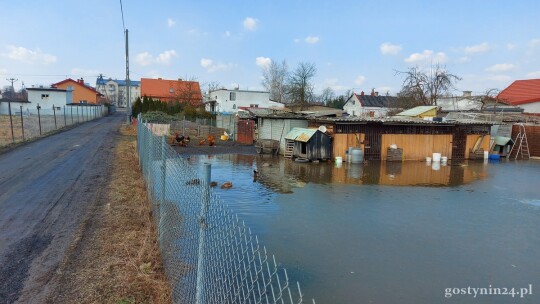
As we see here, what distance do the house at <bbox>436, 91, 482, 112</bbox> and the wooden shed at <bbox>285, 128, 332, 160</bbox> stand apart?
28.3 metres

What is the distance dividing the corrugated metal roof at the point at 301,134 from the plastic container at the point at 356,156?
254 cm

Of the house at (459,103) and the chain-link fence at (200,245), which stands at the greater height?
the house at (459,103)

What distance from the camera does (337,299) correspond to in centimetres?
593

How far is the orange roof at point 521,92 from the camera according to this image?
4482cm

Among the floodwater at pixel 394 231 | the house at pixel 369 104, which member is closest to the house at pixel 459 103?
the house at pixel 369 104

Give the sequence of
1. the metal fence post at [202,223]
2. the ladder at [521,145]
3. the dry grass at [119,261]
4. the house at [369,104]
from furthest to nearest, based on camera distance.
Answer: the house at [369,104] < the ladder at [521,145] < the dry grass at [119,261] < the metal fence post at [202,223]

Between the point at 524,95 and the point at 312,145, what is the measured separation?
125ft

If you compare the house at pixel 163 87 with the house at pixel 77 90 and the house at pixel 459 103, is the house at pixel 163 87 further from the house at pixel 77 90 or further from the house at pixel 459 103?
the house at pixel 459 103

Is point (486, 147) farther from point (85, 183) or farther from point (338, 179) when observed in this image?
point (85, 183)

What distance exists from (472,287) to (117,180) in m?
9.56

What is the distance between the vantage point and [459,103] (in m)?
49.2

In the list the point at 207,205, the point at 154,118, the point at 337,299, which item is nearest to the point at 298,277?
the point at 337,299

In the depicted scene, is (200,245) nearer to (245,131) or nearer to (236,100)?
(245,131)

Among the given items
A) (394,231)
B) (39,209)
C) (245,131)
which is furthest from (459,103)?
(39,209)
